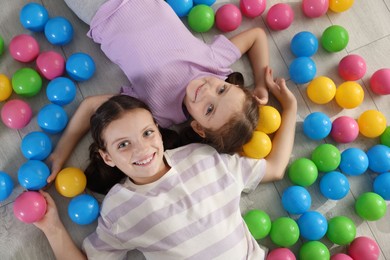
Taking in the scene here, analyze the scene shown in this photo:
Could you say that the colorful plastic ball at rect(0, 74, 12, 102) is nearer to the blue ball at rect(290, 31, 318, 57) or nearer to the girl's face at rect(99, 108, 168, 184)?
the girl's face at rect(99, 108, 168, 184)

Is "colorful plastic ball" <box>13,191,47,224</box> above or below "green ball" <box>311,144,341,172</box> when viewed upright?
above

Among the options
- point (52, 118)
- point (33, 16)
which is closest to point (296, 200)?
point (52, 118)

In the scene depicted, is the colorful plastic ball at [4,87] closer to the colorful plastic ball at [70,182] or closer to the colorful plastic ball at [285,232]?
the colorful plastic ball at [70,182]

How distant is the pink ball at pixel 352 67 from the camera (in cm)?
151

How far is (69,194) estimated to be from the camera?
4.41 feet

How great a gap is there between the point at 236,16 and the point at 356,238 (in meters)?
0.86

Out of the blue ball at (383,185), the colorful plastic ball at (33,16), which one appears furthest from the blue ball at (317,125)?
the colorful plastic ball at (33,16)

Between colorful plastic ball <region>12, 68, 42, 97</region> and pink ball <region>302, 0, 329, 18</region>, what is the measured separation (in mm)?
973

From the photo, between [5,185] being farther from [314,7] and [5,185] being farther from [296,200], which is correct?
[314,7]

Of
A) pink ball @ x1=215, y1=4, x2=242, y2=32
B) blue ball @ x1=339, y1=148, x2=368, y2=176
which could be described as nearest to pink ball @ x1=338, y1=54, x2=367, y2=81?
blue ball @ x1=339, y1=148, x2=368, y2=176

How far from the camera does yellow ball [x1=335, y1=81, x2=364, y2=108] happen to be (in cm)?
148

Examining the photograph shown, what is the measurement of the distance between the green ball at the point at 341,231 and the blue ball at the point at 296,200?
4.0 inches

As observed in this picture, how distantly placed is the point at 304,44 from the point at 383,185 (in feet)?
1.81

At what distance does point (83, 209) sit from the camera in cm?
133
